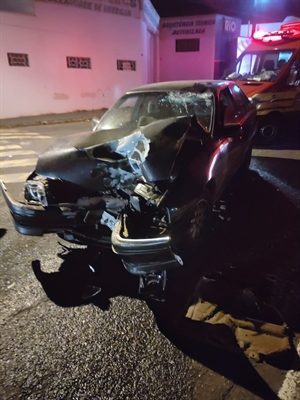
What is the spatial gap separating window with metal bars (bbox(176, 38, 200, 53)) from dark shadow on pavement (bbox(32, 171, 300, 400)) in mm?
18968

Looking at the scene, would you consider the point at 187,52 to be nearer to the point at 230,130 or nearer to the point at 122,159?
the point at 230,130

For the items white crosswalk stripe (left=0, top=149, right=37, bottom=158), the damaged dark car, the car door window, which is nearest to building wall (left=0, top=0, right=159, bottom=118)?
white crosswalk stripe (left=0, top=149, right=37, bottom=158)

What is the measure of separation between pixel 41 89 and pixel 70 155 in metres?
12.0

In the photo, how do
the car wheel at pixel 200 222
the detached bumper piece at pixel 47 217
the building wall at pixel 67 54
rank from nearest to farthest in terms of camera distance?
the detached bumper piece at pixel 47 217
the car wheel at pixel 200 222
the building wall at pixel 67 54

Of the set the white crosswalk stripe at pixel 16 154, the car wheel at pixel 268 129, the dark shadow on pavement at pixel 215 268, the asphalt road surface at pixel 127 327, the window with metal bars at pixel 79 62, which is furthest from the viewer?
the window with metal bars at pixel 79 62

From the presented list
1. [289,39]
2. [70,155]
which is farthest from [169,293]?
[289,39]

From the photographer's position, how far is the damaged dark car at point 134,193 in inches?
109

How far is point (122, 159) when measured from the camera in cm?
309

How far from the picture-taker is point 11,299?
295 centimetres

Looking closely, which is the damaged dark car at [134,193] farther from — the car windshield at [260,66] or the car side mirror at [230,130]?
the car windshield at [260,66]

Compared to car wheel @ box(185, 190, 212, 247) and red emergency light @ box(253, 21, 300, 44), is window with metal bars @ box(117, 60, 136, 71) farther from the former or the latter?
car wheel @ box(185, 190, 212, 247)

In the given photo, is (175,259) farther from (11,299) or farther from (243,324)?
(11,299)

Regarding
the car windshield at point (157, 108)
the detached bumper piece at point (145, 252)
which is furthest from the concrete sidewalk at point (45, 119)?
the detached bumper piece at point (145, 252)

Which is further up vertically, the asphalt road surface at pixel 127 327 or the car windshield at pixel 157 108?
the car windshield at pixel 157 108
